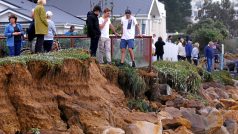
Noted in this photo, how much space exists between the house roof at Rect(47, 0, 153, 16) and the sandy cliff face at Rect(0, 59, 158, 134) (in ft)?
85.8

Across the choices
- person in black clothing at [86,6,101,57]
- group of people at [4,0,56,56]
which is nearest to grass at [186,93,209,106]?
person in black clothing at [86,6,101,57]

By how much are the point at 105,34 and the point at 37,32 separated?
237 centimetres

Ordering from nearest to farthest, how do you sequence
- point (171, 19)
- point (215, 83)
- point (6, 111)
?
point (6, 111) → point (215, 83) → point (171, 19)

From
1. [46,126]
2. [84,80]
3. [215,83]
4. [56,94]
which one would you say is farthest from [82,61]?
[215,83]

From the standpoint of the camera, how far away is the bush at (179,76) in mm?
21547

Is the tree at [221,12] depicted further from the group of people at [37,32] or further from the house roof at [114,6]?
the group of people at [37,32]

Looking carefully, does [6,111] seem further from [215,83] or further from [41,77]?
[215,83]

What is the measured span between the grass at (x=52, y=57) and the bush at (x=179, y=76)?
507cm

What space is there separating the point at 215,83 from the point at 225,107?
180 inches

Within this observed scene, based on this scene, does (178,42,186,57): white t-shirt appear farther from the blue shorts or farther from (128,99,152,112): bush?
(128,99,152,112): bush

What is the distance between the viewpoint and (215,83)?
90.3 feet

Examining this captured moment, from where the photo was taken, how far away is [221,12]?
8231cm

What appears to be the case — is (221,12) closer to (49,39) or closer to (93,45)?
(93,45)

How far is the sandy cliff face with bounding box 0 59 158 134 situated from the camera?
13.7 m
